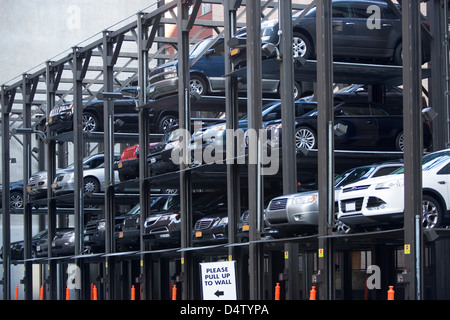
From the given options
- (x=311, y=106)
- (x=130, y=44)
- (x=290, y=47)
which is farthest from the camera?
(x=130, y=44)

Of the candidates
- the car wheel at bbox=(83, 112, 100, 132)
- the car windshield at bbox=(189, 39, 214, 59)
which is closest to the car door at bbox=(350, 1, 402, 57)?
the car windshield at bbox=(189, 39, 214, 59)

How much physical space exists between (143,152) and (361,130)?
5759 mm

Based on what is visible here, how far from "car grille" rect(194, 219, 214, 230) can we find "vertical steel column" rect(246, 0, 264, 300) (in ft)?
11.1

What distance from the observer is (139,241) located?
80.3 ft

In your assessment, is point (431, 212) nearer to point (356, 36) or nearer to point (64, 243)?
point (356, 36)

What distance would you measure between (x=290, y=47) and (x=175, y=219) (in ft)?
18.6

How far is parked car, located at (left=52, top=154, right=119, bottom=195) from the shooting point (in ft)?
91.2

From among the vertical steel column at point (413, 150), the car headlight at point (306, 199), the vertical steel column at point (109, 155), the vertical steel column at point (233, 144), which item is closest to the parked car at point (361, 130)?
the vertical steel column at point (233, 144)

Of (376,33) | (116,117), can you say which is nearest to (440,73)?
(376,33)

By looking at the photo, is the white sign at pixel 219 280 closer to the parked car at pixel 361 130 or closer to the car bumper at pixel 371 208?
the car bumper at pixel 371 208

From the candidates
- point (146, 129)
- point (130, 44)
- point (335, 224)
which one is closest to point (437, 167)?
point (335, 224)

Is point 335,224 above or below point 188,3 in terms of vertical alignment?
below

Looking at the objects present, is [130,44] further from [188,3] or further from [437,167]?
[437,167]
